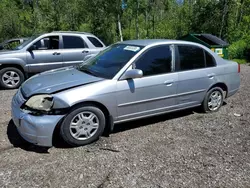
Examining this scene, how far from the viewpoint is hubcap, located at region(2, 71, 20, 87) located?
6881mm

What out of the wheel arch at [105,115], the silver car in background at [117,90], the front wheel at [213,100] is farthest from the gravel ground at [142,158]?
the front wheel at [213,100]

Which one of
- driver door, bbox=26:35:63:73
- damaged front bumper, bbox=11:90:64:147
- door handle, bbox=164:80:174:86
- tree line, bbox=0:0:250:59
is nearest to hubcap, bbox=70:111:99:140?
damaged front bumper, bbox=11:90:64:147

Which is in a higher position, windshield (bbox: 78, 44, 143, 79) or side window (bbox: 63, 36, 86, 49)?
side window (bbox: 63, 36, 86, 49)

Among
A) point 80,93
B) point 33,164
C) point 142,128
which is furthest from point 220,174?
point 33,164

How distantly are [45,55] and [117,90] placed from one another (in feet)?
14.6

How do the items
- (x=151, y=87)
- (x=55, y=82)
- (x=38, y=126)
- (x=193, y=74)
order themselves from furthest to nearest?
(x=193, y=74) < (x=151, y=87) < (x=55, y=82) < (x=38, y=126)

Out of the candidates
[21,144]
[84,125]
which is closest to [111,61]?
[84,125]

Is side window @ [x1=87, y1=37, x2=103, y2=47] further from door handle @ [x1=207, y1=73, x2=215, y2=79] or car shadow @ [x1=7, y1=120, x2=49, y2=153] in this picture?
car shadow @ [x1=7, y1=120, x2=49, y2=153]

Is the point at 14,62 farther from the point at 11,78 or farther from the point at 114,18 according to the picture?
the point at 114,18

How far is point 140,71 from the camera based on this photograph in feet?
12.0

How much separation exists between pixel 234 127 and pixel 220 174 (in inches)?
65.8

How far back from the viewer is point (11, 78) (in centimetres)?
695

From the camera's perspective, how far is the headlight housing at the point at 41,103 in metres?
3.23

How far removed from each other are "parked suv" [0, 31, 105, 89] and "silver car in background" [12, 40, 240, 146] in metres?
2.93
